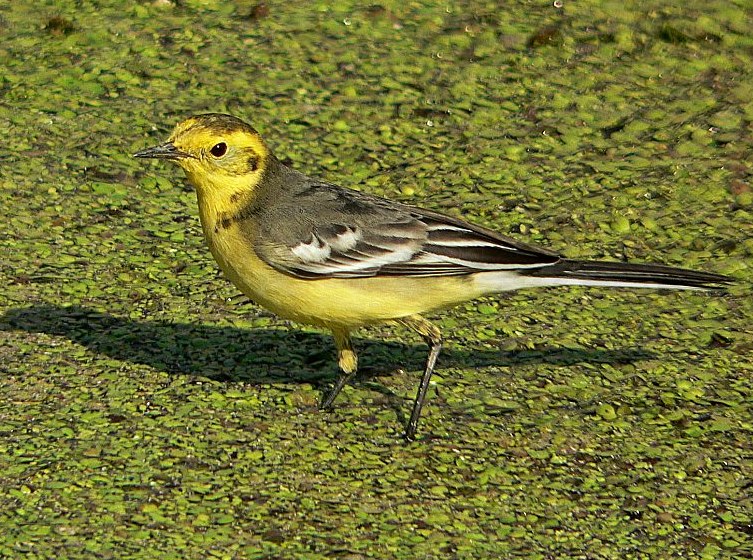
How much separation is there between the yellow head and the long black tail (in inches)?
63.8

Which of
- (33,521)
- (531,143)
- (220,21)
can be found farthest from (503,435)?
(220,21)

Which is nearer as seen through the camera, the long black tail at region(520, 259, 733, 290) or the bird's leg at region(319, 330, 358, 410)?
the long black tail at region(520, 259, 733, 290)

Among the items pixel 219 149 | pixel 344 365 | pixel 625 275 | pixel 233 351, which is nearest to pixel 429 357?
pixel 344 365

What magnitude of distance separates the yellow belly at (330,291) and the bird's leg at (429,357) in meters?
0.15

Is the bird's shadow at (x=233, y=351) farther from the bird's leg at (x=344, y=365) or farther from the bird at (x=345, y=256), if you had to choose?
the bird at (x=345, y=256)

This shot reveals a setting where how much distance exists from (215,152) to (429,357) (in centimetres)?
163

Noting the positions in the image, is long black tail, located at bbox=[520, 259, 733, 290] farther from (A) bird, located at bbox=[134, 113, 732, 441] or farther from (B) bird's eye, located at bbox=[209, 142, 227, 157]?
(B) bird's eye, located at bbox=[209, 142, 227, 157]

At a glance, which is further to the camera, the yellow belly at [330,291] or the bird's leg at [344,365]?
the bird's leg at [344,365]

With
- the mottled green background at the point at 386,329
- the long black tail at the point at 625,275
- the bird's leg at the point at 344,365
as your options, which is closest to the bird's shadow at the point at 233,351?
the mottled green background at the point at 386,329

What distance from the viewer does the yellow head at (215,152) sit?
6.82 metres

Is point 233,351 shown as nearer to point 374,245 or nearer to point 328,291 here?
point 328,291

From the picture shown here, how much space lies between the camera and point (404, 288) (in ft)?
22.4

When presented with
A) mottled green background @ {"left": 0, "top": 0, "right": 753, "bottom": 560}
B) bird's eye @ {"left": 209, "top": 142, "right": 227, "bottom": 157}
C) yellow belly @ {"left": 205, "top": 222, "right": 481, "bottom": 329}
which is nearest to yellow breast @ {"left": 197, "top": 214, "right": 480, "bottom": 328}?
yellow belly @ {"left": 205, "top": 222, "right": 481, "bottom": 329}

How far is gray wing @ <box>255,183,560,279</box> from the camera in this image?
6762 mm
